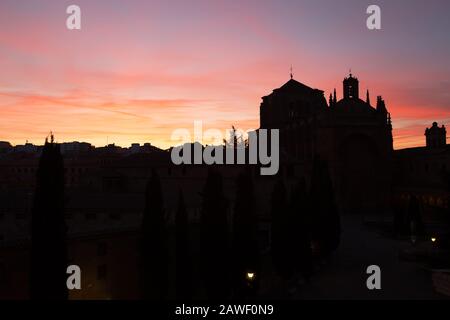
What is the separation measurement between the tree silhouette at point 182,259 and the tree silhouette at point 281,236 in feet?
18.7

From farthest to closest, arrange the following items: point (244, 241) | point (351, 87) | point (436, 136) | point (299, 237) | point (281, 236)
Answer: point (436, 136), point (351, 87), point (299, 237), point (281, 236), point (244, 241)

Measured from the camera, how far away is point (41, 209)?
51.2 feet

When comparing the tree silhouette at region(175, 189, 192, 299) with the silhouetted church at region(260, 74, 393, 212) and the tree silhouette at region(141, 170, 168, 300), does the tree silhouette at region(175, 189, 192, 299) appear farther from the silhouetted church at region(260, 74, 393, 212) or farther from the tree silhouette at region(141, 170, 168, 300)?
the silhouetted church at region(260, 74, 393, 212)

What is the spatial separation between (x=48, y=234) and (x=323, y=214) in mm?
19428

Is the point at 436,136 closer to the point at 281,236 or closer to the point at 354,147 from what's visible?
the point at 354,147

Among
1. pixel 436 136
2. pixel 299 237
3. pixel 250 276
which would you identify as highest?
pixel 436 136

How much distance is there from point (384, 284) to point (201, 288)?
33.9ft

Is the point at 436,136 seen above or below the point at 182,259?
above

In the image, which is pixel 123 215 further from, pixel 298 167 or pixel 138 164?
pixel 298 167

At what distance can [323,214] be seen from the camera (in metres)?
30.3

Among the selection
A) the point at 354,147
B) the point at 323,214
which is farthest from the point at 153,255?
the point at 354,147

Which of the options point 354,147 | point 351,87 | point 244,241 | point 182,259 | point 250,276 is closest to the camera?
point 182,259

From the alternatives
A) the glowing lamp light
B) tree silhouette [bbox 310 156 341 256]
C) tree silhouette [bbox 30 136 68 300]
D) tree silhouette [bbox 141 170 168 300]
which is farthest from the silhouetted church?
tree silhouette [bbox 30 136 68 300]
